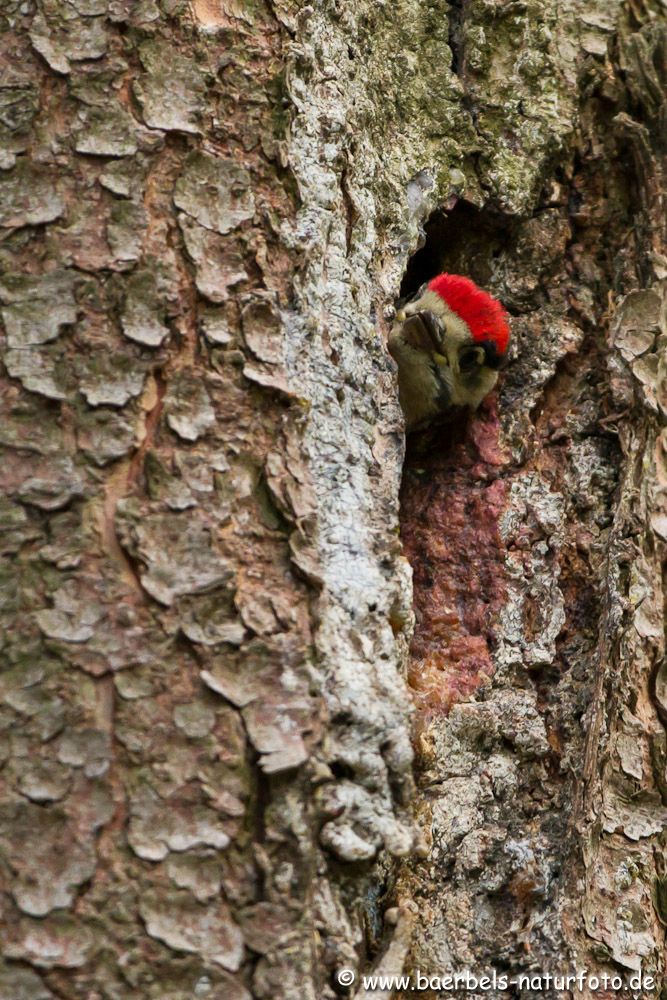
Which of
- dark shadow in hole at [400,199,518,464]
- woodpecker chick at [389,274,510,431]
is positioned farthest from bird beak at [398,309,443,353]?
dark shadow in hole at [400,199,518,464]

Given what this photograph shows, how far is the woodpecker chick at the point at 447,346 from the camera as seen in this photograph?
231 cm

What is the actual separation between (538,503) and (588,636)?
0.30 meters

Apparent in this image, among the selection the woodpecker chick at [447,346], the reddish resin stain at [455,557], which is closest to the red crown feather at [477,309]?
the woodpecker chick at [447,346]

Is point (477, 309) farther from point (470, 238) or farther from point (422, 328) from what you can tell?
point (470, 238)

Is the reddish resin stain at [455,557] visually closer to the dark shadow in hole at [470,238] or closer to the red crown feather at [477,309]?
the red crown feather at [477,309]

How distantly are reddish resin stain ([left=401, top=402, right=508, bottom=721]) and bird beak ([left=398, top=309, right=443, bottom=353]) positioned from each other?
0.66 ft

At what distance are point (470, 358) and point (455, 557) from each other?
453mm

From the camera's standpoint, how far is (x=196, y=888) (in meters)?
1.43

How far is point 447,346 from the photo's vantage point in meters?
2.37

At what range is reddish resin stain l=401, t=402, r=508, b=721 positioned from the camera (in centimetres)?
213

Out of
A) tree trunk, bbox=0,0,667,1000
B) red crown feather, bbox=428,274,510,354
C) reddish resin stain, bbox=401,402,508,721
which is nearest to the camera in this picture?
tree trunk, bbox=0,0,667,1000

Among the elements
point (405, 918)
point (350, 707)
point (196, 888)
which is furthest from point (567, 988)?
point (196, 888)

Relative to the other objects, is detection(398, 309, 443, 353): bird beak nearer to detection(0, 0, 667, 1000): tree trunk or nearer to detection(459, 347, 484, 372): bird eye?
detection(459, 347, 484, 372): bird eye

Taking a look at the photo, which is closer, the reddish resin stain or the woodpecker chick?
the reddish resin stain
